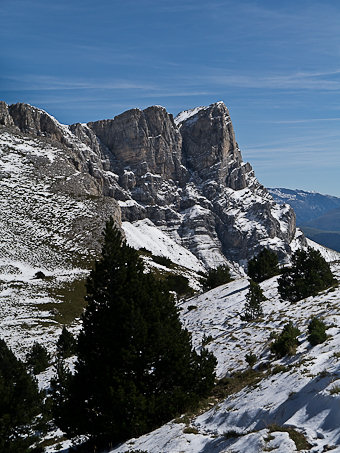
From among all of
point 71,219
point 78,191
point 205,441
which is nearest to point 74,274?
point 71,219

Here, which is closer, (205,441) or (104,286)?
(205,441)

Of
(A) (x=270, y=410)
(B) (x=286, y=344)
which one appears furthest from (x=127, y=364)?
(B) (x=286, y=344)

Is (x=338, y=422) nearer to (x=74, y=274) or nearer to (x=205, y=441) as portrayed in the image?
(x=205, y=441)

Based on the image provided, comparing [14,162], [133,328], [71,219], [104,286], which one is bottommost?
[133,328]

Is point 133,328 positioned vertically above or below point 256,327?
above

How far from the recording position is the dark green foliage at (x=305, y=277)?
33594 millimetres

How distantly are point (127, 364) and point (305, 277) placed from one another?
24.3m

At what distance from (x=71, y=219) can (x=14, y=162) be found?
45227 millimetres

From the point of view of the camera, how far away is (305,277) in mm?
35500

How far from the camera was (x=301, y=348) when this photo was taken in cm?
1722

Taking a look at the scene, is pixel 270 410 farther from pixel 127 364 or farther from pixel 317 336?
pixel 127 364

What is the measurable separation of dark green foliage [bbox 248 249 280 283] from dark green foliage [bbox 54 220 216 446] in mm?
33689

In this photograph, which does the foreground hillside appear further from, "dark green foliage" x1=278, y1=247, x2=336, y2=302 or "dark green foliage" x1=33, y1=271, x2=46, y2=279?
"dark green foliage" x1=33, y1=271, x2=46, y2=279

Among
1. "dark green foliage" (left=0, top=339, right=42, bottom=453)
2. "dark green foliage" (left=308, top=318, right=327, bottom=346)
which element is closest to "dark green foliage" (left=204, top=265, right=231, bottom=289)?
"dark green foliage" (left=0, top=339, right=42, bottom=453)
